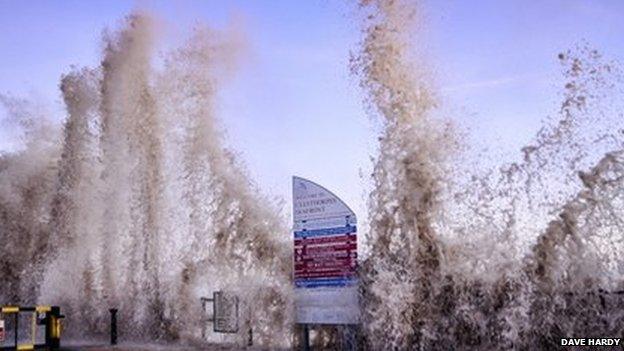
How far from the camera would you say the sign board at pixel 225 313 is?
17641 millimetres

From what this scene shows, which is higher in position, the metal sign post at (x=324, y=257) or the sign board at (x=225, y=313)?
the metal sign post at (x=324, y=257)

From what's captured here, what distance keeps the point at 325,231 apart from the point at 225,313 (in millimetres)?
5963

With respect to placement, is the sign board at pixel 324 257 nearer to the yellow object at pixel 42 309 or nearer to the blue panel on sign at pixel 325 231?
the blue panel on sign at pixel 325 231

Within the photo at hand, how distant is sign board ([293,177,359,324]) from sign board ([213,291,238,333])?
4887mm

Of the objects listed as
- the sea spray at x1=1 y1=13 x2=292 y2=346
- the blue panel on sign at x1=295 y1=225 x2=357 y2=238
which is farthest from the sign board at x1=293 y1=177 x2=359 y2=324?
the sea spray at x1=1 y1=13 x2=292 y2=346

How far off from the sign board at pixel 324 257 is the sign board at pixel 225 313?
4.89m

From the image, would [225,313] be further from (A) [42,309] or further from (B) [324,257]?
(B) [324,257]

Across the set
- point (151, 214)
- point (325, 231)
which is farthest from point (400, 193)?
point (151, 214)

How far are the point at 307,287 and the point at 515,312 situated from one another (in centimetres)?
389

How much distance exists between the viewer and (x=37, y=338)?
1614cm

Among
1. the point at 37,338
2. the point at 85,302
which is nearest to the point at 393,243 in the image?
the point at 37,338

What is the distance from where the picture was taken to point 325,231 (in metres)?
12.9

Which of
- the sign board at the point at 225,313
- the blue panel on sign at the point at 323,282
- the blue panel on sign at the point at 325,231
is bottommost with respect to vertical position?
the sign board at the point at 225,313

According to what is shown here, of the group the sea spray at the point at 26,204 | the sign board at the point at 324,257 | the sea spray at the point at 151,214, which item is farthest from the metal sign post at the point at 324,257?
the sea spray at the point at 26,204
